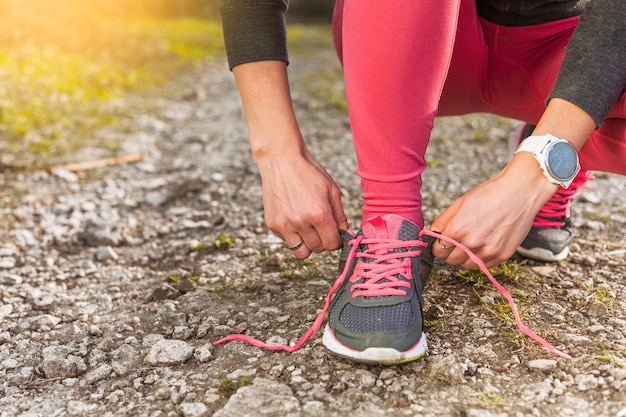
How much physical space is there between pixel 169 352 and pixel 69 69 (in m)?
4.94

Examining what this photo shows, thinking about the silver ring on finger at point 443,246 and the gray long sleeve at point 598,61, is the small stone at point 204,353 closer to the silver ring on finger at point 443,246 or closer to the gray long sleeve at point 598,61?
the silver ring on finger at point 443,246

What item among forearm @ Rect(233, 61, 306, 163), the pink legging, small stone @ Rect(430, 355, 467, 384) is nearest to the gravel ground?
small stone @ Rect(430, 355, 467, 384)

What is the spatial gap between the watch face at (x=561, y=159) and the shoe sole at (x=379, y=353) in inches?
21.6

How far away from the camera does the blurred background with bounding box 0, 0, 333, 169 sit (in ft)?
13.9

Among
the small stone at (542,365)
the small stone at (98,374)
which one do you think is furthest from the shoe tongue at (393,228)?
the small stone at (98,374)

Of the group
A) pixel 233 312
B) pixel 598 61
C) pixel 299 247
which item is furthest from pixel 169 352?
pixel 598 61

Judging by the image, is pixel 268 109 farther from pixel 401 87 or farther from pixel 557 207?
pixel 557 207

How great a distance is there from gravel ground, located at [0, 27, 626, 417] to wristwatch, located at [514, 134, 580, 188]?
47cm

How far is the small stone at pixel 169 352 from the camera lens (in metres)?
1.81

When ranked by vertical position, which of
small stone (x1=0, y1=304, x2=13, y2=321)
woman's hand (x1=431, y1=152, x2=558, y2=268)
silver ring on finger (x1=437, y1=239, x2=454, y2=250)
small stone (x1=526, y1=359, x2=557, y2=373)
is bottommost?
small stone (x1=0, y1=304, x2=13, y2=321)

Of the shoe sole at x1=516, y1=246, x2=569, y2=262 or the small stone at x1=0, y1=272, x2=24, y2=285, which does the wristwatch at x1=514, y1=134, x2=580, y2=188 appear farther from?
the small stone at x1=0, y1=272, x2=24, y2=285

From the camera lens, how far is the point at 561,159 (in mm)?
1599

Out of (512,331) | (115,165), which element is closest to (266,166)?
(512,331)

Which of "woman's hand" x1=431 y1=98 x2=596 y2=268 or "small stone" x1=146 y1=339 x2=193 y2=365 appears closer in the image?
"woman's hand" x1=431 y1=98 x2=596 y2=268
